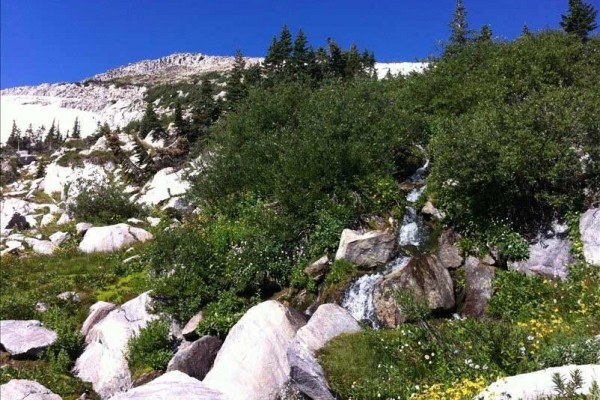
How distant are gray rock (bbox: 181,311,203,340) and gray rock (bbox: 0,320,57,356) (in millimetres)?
4230

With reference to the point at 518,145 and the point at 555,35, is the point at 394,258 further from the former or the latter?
the point at 555,35

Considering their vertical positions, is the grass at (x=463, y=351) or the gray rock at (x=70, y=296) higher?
the gray rock at (x=70, y=296)

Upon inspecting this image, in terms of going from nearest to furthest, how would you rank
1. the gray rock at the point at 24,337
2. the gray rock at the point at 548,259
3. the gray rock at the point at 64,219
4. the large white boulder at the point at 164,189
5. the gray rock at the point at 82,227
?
the gray rock at the point at 548,259 → the gray rock at the point at 24,337 → the gray rock at the point at 82,227 → the gray rock at the point at 64,219 → the large white boulder at the point at 164,189

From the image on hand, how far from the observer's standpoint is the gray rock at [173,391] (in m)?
8.86

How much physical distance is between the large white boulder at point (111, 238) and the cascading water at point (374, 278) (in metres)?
15.3

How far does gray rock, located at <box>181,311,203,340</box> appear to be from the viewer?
12.7 meters

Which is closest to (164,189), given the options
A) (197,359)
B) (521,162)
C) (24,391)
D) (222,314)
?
(222,314)

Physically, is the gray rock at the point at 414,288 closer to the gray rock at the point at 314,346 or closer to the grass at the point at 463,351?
the grass at the point at 463,351

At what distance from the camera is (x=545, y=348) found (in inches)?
303

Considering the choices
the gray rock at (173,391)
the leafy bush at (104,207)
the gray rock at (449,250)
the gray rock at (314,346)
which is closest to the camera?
the gray rock at (314,346)

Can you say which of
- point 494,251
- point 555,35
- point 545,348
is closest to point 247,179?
point 494,251

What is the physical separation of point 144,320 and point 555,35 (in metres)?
24.3

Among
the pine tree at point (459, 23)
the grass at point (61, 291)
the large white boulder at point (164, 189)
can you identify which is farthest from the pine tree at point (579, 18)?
the grass at point (61, 291)

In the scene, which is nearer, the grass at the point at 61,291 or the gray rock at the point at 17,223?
the grass at the point at 61,291
